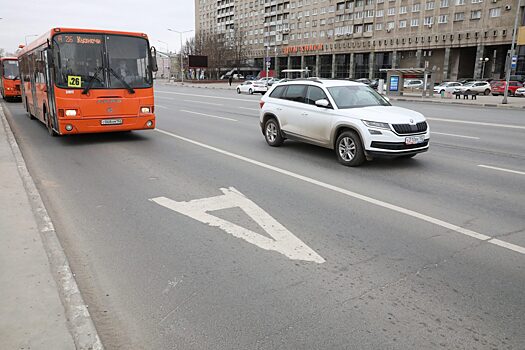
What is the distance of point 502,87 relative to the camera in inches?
1708

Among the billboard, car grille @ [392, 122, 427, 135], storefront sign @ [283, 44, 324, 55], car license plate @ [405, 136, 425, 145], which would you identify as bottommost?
car license plate @ [405, 136, 425, 145]

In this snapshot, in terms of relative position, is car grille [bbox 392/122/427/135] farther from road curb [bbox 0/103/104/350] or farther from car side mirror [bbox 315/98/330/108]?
road curb [bbox 0/103/104/350]

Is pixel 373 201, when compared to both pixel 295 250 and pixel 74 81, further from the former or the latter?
pixel 74 81

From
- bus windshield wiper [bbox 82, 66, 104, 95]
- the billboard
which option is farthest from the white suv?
the billboard

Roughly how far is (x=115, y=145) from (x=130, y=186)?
14.6 ft

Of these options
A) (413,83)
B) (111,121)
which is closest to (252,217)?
(111,121)

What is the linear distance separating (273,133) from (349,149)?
2.72 metres

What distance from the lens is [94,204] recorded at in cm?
632

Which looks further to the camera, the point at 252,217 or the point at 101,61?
the point at 101,61

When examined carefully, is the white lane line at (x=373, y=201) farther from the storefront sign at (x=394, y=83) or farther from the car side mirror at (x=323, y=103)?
the storefront sign at (x=394, y=83)

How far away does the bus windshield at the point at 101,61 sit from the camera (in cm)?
1067

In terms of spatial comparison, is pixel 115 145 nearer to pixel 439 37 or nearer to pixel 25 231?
pixel 25 231

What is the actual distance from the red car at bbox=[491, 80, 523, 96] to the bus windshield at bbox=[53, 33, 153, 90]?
4137 centimetres

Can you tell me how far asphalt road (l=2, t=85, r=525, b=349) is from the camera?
3291 millimetres
